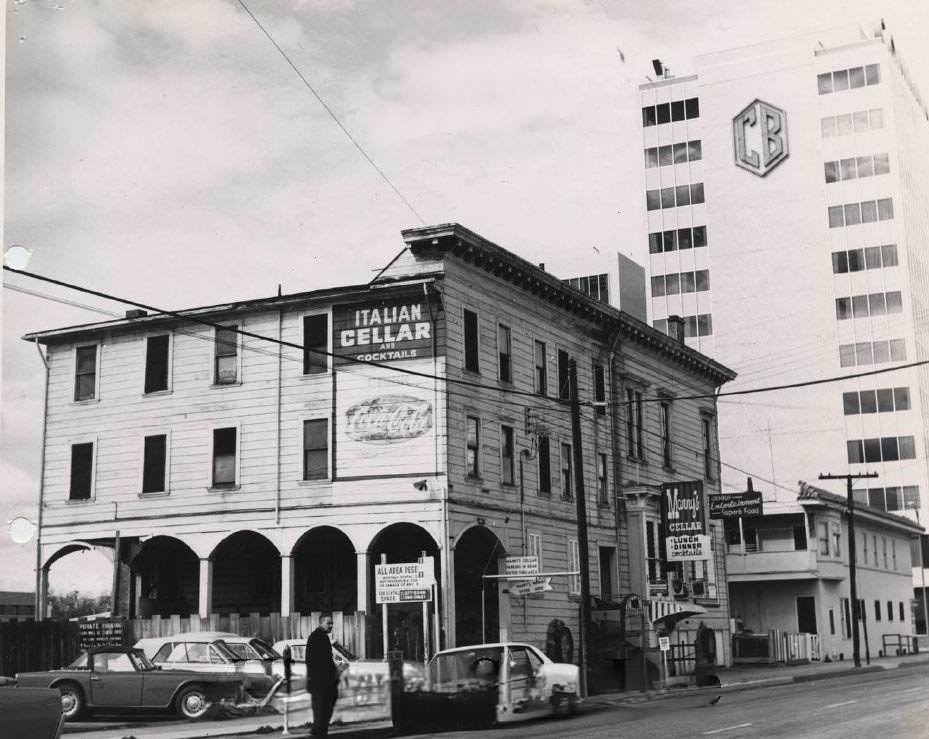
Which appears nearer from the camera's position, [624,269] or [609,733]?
[609,733]

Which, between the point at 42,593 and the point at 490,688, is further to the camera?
the point at 42,593

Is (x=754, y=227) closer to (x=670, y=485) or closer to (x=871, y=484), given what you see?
→ (x=871, y=484)

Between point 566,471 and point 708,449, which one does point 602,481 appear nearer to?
point 566,471

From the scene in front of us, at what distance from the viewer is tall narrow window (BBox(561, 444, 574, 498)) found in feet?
114

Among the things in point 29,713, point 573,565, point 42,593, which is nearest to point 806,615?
point 573,565

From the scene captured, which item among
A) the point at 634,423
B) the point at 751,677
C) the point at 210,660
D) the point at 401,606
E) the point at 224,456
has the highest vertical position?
the point at 634,423

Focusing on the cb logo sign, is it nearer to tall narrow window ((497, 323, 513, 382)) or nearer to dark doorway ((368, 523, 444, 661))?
tall narrow window ((497, 323, 513, 382))

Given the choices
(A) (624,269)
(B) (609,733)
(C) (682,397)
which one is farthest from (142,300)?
(A) (624,269)

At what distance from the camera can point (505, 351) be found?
106 ft

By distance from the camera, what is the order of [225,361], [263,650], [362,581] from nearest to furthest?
[263,650] < [362,581] < [225,361]

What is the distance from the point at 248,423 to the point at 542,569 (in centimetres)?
847

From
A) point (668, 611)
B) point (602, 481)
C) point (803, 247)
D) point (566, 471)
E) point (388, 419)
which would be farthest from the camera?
point (803, 247)

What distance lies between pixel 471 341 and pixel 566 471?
19.4ft

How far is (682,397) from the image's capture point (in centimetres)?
4103
